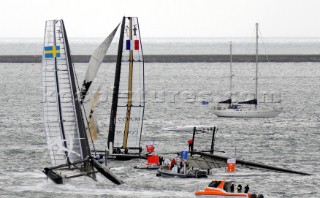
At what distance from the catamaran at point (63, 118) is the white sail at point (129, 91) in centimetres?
811

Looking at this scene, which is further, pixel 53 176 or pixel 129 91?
pixel 129 91

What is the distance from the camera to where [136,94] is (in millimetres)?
63406

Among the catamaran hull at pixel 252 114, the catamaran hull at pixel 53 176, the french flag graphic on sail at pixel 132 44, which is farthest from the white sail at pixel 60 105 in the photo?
the catamaran hull at pixel 252 114

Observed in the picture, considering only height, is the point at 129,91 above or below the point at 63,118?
above

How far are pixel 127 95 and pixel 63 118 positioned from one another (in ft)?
29.3

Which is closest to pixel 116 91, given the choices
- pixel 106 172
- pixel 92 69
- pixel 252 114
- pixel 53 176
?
pixel 92 69

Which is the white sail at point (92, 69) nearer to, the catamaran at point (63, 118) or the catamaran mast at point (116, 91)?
the catamaran mast at point (116, 91)

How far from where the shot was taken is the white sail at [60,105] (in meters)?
54.4

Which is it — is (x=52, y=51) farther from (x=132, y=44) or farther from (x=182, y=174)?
(x=182, y=174)

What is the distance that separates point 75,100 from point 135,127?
979 cm

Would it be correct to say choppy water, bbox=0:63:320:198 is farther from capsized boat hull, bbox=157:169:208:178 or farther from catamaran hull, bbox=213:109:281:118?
catamaran hull, bbox=213:109:281:118

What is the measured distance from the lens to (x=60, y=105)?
5522 centimetres

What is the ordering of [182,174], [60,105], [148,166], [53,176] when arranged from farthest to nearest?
1. [148,166]
2. [182,174]
3. [53,176]
4. [60,105]

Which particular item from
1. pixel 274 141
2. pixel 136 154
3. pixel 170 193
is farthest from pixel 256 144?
pixel 170 193
